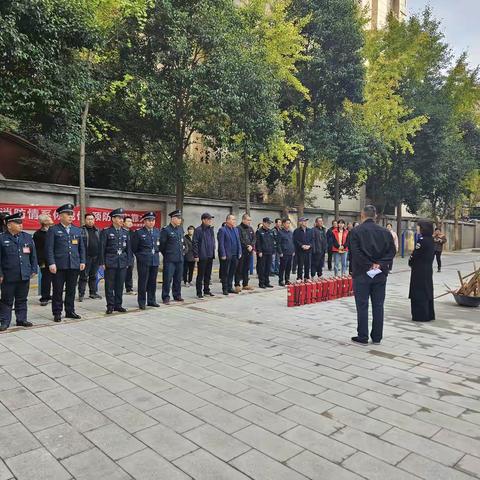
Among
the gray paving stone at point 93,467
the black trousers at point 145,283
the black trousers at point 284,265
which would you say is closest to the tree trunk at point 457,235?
the black trousers at point 284,265

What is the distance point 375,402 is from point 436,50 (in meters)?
22.2

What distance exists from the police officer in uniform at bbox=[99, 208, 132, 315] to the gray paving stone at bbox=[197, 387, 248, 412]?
13.1ft

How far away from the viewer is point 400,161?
71.6ft

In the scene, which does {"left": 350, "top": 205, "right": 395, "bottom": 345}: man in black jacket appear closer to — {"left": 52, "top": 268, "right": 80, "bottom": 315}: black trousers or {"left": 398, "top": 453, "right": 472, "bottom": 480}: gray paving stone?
{"left": 398, "top": 453, "right": 472, "bottom": 480}: gray paving stone

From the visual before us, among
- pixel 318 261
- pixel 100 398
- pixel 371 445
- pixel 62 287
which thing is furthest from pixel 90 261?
pixel 371 445

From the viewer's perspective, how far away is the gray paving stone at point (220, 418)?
131 inches

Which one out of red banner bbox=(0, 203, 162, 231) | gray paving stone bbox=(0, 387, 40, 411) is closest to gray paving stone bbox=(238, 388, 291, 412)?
gray paving stone bbox=(0, 387, 40, 411)

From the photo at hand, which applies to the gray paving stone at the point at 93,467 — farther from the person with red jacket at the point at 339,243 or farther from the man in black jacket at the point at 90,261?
the person with red jacket at the point at 339,243

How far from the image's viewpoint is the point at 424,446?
3064 millimetres

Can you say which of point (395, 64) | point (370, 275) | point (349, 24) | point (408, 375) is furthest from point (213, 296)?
Answer: point (395, 64)

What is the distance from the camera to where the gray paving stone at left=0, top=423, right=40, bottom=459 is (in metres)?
2.96

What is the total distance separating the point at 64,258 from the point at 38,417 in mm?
3805

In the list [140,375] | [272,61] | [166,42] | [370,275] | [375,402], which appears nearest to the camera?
[375,402]

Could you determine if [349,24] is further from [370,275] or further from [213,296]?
[370,275]
